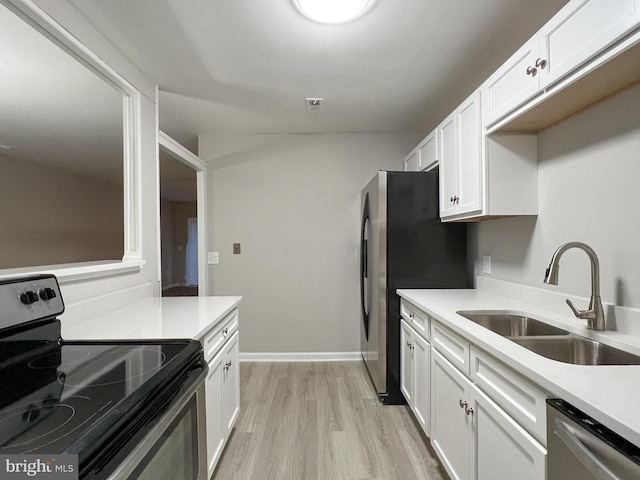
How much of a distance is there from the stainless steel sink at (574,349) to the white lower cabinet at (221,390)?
4.52ft

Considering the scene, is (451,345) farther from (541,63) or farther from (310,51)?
(310,51)

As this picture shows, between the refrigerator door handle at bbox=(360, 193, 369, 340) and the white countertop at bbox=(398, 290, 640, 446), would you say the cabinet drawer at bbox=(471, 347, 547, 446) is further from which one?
the refrigerator door handle at bbox=(360, 193, 369, 340)

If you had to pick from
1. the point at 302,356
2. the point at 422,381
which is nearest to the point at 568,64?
the point at 422,381

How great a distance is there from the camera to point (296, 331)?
11.4ft

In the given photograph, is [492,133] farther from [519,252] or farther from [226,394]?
[226,394]

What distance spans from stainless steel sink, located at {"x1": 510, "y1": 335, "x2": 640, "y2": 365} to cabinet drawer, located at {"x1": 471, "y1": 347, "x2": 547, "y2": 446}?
202 millimetres

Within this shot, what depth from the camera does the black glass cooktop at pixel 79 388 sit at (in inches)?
23.9

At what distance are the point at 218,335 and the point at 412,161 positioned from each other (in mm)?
2378

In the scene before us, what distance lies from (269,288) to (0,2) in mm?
2756

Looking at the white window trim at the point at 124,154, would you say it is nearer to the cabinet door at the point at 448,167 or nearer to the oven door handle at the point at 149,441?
the oven door handle at the point at 149,441

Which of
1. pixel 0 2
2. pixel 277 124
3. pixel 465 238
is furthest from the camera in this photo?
pixel 277 124

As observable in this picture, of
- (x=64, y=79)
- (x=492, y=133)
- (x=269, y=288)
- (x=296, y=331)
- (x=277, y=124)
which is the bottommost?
(x=296, y=331)

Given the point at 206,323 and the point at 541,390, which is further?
the point at 206,323

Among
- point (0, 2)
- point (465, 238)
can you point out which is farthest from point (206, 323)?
point (465, 238)
